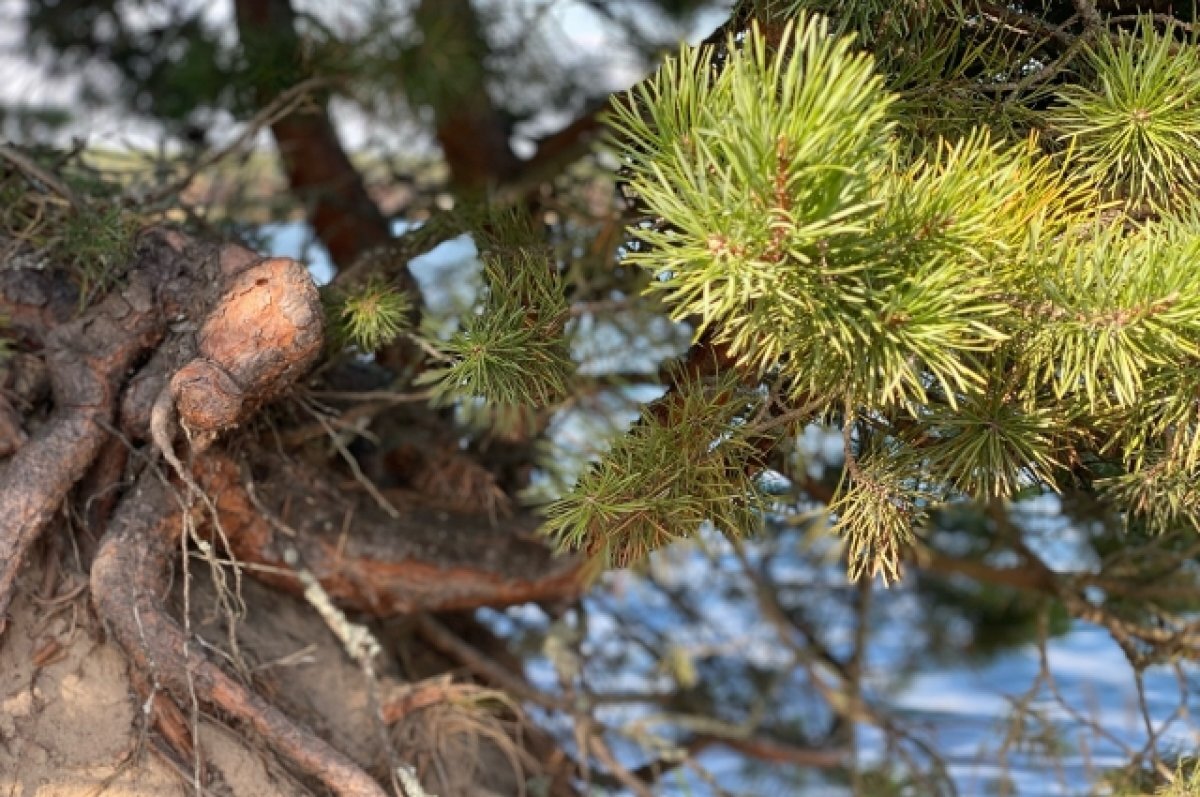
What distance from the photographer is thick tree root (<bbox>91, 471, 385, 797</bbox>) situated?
48.3 inches

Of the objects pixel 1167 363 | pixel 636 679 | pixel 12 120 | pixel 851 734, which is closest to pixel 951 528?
pixel 851 734

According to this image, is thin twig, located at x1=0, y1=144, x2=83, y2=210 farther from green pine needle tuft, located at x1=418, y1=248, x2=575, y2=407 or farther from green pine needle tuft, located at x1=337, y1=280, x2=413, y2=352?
green pine needle tuft, located at x1=418, y1=248, x2=575, y2=407

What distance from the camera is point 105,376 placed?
50.6 inches

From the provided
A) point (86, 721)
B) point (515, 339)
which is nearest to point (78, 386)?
point (86, 721)

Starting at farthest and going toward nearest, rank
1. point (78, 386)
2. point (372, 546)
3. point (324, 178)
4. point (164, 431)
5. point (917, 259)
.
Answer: point (324, 178) < point (372, 546) < point (78, 386) < point (164, 431) < point (917, 259)

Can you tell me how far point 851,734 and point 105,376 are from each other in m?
1.58

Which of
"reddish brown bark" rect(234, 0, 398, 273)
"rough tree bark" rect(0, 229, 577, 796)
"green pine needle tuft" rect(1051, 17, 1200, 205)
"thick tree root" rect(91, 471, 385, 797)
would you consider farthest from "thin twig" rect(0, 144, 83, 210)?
"green pine needle tuft" rect(1051, 17, 1200, 205)

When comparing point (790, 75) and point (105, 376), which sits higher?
point (790, 75)

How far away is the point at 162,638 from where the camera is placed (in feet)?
4.03

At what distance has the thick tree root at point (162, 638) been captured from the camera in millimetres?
1227

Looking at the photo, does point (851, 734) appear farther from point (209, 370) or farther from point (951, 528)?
point (209, 370)

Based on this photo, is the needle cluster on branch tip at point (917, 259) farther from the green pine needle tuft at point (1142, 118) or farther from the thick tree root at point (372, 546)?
the thick tree root at point (372, 546)

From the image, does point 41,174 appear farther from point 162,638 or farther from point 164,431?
point 162,638

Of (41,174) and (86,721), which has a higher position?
(41,174)
